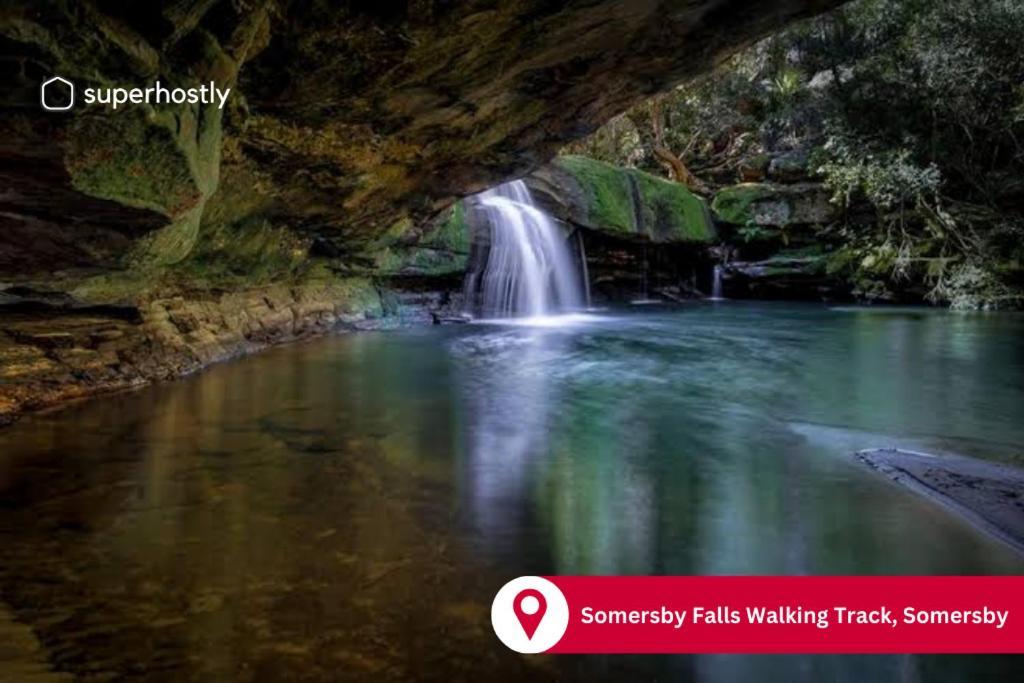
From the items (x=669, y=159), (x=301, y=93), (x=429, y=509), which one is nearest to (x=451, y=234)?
(x=301, y=93)

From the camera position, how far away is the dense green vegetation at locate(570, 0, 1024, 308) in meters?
17.3

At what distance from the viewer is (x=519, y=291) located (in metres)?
18.1

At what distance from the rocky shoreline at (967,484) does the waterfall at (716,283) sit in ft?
67.7

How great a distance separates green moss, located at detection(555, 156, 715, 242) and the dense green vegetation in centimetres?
256

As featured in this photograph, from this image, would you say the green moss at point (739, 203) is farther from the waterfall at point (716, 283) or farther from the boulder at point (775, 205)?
the waterfall at point (716, 283)

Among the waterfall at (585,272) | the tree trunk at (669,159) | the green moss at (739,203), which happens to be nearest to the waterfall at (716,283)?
the green moss at (739,203)

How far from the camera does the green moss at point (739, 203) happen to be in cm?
2389

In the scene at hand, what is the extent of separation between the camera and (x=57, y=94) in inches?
137

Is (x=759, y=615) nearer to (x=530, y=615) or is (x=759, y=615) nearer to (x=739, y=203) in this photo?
(x=530, y=615)

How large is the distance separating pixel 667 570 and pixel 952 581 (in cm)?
134

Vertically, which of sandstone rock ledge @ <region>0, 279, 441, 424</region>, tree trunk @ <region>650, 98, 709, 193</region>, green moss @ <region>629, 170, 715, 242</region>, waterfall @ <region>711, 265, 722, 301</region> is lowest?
sandstone rock ledge @ <region>0, 279, 441, 424</region>

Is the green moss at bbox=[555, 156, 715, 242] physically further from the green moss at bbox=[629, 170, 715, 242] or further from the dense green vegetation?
the dense green vegetation

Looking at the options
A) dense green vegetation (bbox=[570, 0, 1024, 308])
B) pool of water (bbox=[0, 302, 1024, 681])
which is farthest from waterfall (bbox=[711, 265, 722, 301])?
pool of water (bbox=[0, 302, 1024, 681])

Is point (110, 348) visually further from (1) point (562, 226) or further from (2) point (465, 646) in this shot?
(1) point (562, 226)
